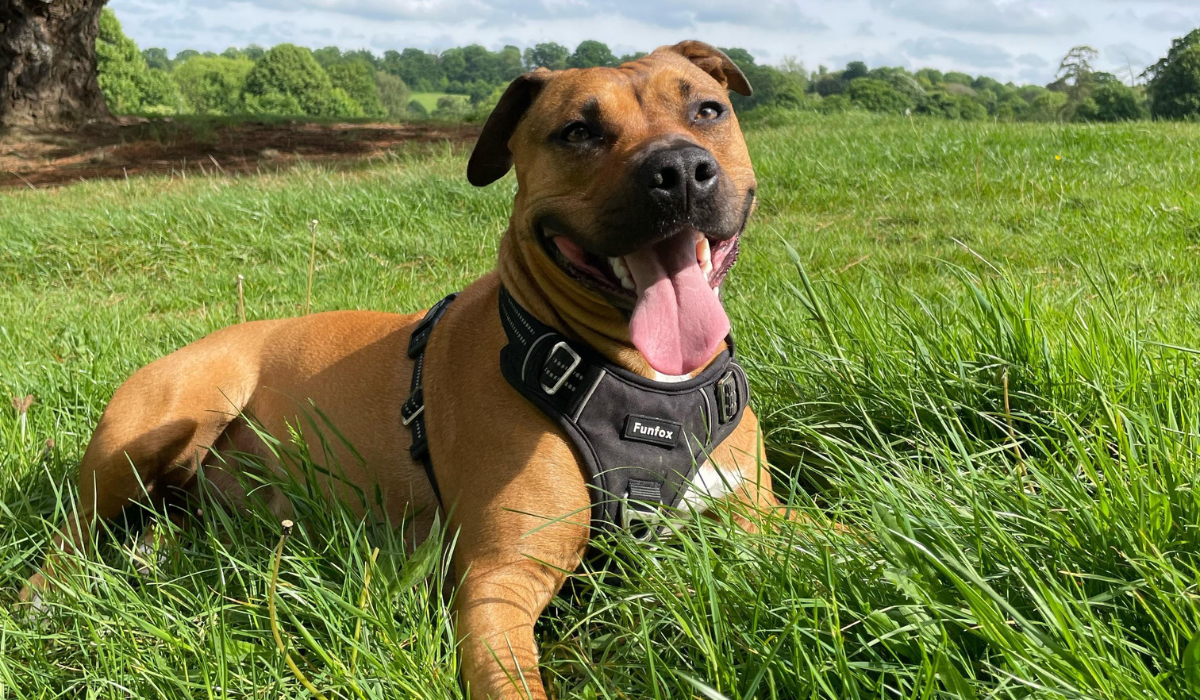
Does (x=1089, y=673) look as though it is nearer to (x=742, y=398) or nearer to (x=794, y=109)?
(x=742, y=398)

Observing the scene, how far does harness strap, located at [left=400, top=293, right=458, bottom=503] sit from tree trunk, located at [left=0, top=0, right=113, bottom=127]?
38.0 feet

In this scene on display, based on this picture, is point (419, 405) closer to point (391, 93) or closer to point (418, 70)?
point (391, 93)

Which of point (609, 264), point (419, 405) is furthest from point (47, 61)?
point (609, 264)

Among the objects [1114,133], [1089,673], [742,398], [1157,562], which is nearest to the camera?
[1089,673]

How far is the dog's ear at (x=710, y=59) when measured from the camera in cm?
320

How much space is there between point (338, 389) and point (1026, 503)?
82.5 inches

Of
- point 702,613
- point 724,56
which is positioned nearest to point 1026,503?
point 702,613

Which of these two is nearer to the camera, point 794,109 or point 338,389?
point 338,389

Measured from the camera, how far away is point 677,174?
228cm

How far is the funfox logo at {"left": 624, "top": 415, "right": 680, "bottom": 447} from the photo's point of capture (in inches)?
95.3

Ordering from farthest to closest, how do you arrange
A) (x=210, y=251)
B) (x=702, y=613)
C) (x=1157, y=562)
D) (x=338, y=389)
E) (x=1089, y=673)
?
(x=210, y=251) → (x=338, y=389) → (x=702, y=613) → (x=1157, y=562) → (x=1089, y=673)

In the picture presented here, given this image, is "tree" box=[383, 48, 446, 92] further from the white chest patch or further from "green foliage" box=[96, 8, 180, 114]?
the white chest patch

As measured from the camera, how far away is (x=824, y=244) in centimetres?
627

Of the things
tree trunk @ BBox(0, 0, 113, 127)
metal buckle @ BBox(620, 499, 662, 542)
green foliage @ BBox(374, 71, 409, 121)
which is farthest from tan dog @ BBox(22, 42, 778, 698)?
green foliage @ BBox(374, 71, 409, 121)
